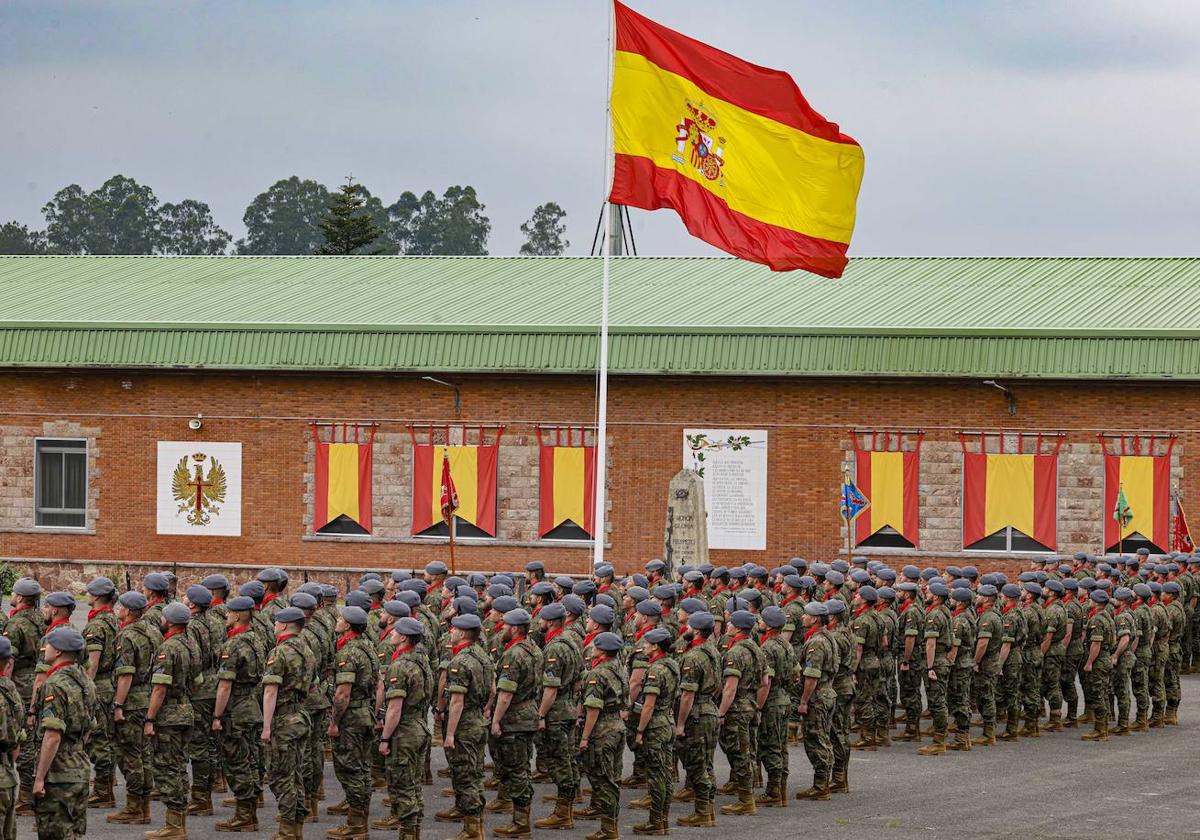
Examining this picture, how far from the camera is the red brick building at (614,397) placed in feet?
97.0

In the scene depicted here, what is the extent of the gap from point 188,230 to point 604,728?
99.1 m

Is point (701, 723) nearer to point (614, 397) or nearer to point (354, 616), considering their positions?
point (354, 616)

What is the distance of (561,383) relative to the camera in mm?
31328

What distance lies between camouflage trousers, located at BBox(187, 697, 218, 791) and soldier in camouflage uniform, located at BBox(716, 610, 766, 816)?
4218 mm

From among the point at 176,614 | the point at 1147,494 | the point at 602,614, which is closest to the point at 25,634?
the point at 176,614

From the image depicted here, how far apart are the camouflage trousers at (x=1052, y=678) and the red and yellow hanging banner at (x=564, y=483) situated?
1136 cm

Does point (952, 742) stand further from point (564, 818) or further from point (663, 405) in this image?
point (663, 405)

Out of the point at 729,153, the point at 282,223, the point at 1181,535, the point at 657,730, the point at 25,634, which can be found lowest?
the point at 657,730

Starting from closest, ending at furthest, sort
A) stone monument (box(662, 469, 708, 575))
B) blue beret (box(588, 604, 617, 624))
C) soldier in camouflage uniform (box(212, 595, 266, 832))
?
1. soldier in camouflage uniform (box(212, 595, 266, 832))
2. blue beret (box(588, 604, 617, 624))
3. stone monument (box(662, 469, 708, 575))

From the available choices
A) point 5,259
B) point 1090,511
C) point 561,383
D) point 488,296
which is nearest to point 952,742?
point 1090,511

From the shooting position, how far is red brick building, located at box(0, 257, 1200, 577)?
2956cm

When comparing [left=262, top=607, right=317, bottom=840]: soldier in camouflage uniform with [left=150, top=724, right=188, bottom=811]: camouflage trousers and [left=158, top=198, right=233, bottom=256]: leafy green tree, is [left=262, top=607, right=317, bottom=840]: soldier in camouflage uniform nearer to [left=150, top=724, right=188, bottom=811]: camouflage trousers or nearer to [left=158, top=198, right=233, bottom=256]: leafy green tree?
[left=150, top=724, right=188, bottom=811]: camouflage trousers

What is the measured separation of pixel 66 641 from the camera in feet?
40.6

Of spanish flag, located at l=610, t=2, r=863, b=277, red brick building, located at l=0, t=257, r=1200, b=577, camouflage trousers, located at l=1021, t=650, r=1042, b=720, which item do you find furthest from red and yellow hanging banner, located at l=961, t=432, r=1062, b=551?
camouflage trousers, located at l=1021, t=650, r=1042, b=720
